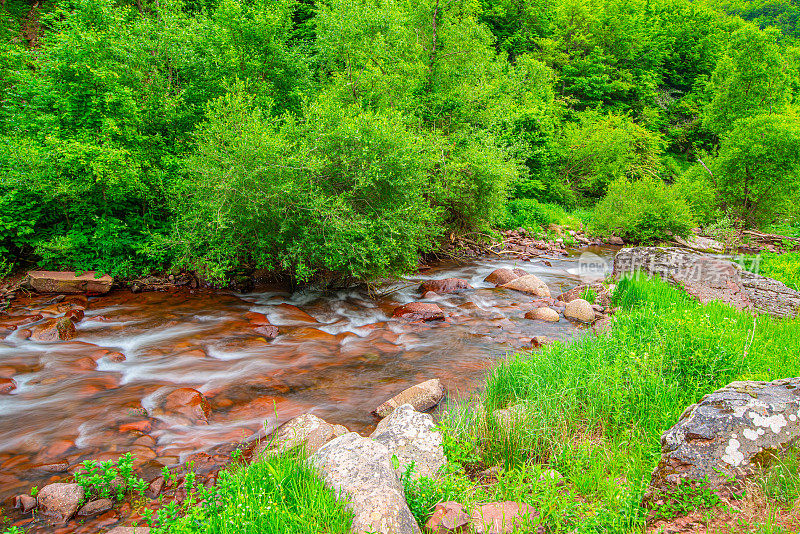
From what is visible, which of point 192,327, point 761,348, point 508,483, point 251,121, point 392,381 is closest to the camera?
point 508,483

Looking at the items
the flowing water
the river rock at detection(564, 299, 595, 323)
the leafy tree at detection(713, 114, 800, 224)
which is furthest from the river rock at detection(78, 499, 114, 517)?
the leafy tree at detection(713, 114, 800, 224)

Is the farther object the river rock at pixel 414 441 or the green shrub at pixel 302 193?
the green shrub at pixel 302 193

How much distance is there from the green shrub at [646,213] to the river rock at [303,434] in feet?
62.4

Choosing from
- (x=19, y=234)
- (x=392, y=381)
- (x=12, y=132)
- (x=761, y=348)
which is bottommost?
(x=392, y=381)

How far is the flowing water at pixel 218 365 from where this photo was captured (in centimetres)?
561

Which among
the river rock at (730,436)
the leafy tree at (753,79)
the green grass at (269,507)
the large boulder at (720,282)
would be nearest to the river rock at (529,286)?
the large boulder at (720,282)

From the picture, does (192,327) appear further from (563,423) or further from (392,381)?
(563,423)

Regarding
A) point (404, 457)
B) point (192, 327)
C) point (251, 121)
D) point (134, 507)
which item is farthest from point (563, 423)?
point (251, 121)

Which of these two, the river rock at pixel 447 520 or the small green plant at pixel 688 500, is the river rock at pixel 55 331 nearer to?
the river rock at pixel 447 520

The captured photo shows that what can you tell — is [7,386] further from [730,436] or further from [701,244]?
[701,244]

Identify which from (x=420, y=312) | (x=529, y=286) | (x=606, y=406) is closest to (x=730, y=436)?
(x=606, y=406)

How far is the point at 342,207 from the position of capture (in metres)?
10.2

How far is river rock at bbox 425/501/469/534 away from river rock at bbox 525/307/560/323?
7.42 metres

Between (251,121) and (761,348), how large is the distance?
10942mm
